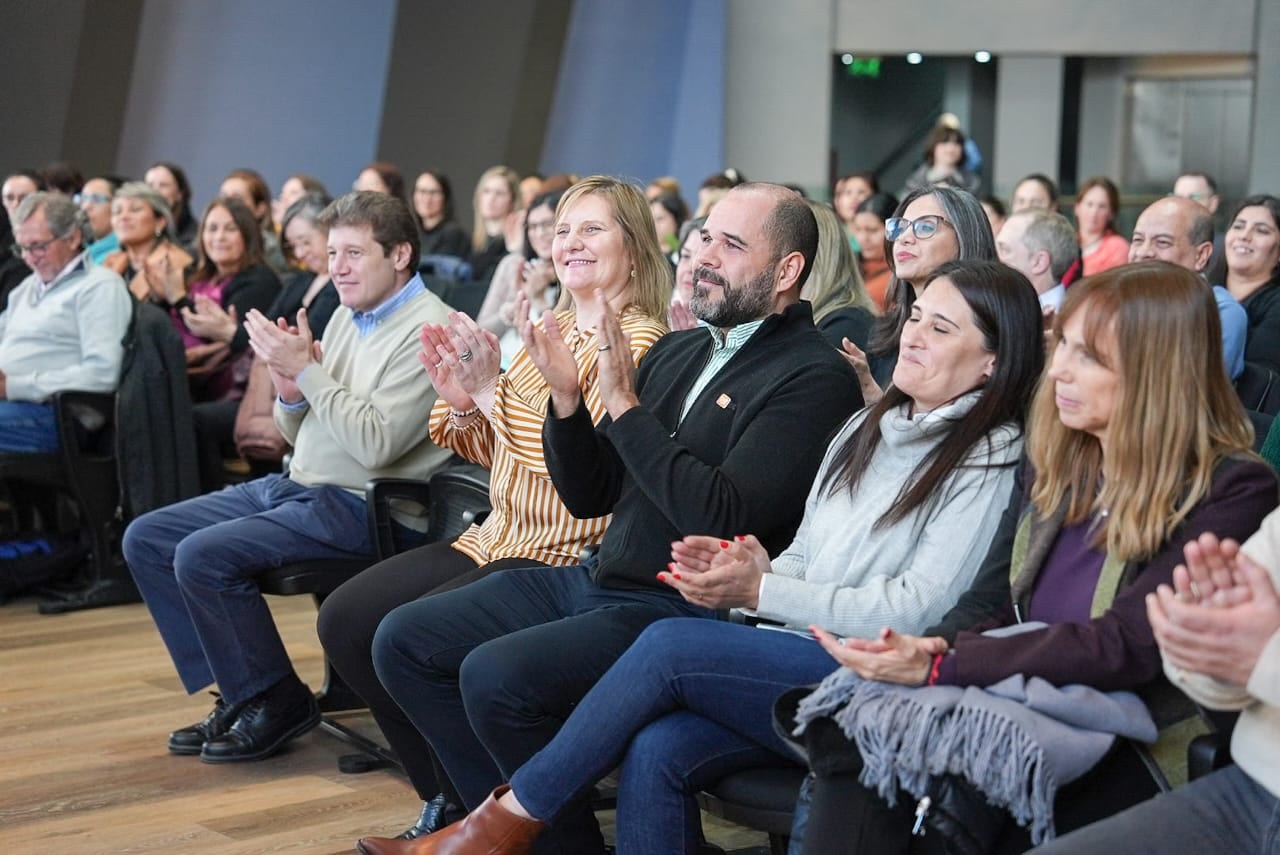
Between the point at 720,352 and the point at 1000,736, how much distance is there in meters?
1.08

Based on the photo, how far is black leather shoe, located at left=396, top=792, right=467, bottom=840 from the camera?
9.44 feet

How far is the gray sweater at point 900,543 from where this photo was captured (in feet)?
7.19

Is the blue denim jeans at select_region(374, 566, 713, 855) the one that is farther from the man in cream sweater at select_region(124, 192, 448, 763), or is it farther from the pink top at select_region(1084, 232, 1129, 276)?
the pink top at select_region(1084, 232, 1129, 276)

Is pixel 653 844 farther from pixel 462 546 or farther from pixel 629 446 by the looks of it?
pixel 462 546

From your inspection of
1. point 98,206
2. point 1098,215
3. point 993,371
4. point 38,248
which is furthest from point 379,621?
point 1098,215

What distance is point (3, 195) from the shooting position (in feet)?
22.6

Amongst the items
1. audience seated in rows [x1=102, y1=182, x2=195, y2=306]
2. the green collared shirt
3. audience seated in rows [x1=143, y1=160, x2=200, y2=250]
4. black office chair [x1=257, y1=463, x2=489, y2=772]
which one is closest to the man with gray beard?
the green collared shirt

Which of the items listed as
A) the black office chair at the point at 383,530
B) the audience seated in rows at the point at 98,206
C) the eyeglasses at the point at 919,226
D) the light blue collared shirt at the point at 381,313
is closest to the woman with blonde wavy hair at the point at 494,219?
the audience seated in rows at the point at 98,206

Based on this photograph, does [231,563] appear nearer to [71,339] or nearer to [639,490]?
[639,490]

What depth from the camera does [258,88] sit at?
898 centimetres

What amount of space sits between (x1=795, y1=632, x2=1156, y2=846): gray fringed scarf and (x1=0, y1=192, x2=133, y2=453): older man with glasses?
355 centimetres

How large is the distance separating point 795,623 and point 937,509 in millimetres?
270

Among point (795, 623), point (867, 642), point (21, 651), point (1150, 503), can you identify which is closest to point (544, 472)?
point (795, 623)

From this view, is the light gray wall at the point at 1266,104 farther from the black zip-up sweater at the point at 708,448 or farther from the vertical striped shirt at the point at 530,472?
the black zip-up sweater at the point at 708,448
